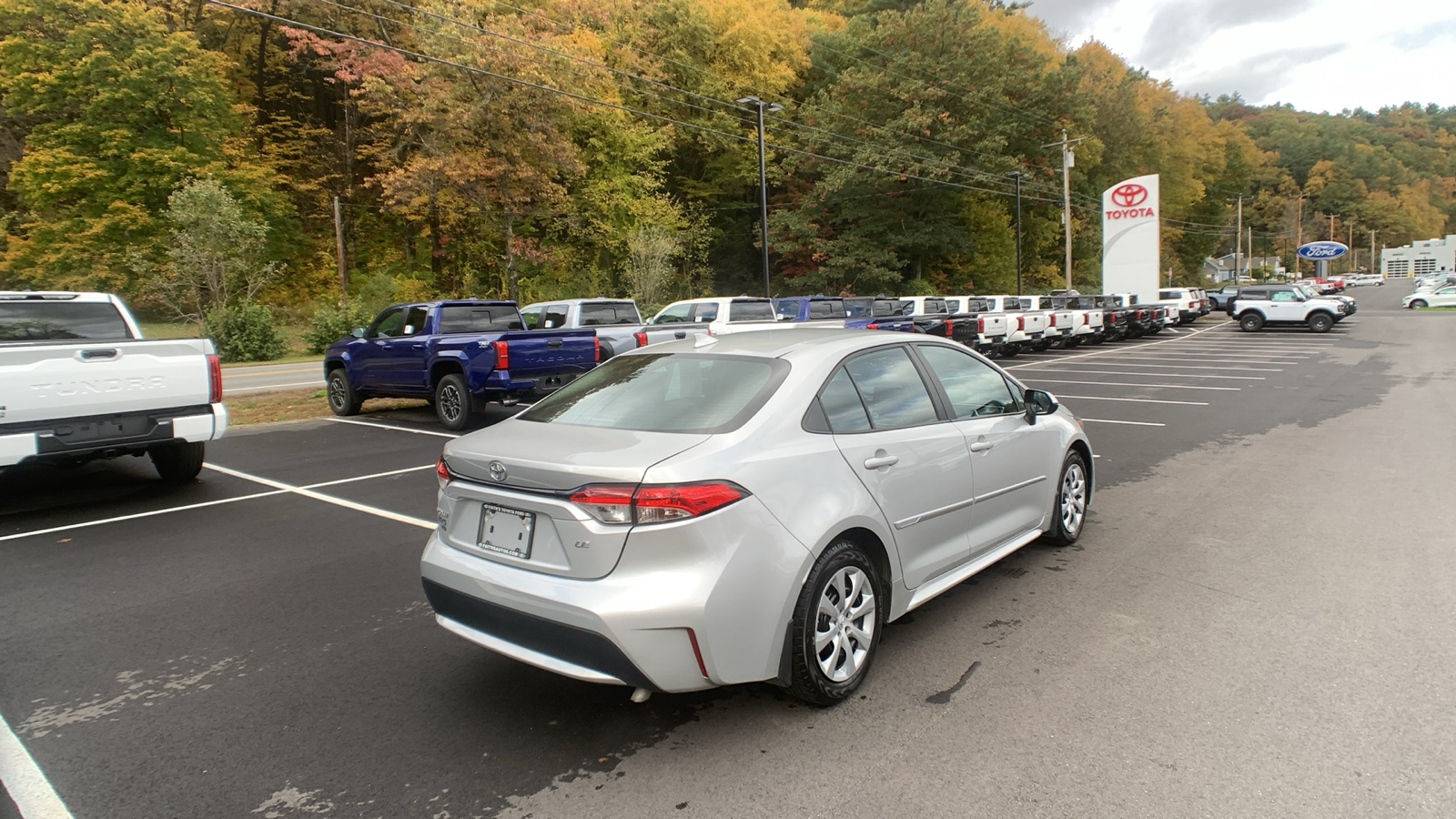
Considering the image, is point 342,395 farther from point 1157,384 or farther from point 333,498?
point 1157,384

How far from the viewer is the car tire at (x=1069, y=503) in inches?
210

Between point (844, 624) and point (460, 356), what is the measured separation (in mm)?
8830

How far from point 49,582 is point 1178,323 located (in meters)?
39.6

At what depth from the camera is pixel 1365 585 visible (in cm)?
459

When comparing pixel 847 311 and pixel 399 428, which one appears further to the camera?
pixel 847 311

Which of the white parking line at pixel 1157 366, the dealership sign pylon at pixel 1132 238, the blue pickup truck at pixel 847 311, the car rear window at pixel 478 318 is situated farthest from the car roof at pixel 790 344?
the dealership sign pylon at pixel 1132 238

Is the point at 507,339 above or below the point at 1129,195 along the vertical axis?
below

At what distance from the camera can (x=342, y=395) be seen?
13.4 m

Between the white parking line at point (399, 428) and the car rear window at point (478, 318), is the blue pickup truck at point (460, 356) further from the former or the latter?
the white parking line at point (399, 428)

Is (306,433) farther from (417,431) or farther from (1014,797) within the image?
(1014,797)


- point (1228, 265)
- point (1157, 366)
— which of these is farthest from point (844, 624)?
point (1228, 265)

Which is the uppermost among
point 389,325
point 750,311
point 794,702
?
point 750,311

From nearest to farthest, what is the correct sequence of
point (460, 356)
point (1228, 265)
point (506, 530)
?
point (506, 530)
point (460, 356)
point (1228, 265)

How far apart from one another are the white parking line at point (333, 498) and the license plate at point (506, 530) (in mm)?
3276
